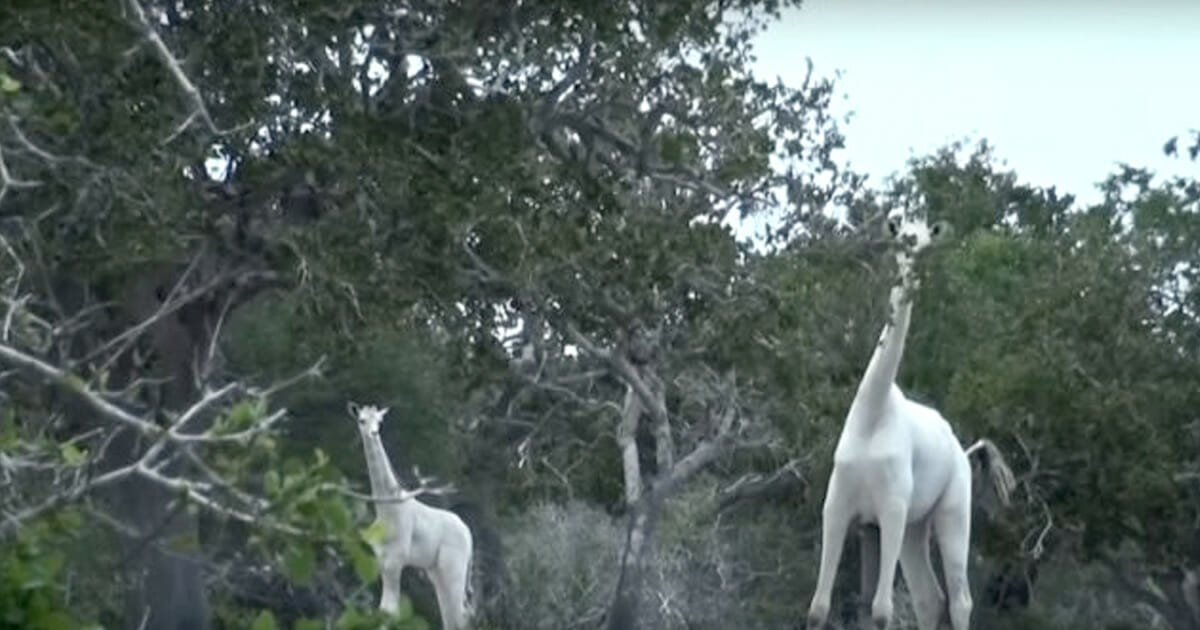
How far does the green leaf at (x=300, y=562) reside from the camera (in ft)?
24.2

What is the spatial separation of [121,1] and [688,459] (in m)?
12.8

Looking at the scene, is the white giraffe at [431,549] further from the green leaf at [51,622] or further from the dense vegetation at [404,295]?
the green leaf at [51,622]

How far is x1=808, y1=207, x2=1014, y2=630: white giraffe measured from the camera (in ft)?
62.0

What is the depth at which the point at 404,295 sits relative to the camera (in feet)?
52.9

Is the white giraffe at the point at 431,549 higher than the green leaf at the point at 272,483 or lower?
lower

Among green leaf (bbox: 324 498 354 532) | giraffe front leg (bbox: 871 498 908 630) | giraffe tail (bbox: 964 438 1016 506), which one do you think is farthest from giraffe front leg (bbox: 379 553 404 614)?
green leaf (bbox: 324 498 354 532)

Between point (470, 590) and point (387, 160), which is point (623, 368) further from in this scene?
point (470, 590)

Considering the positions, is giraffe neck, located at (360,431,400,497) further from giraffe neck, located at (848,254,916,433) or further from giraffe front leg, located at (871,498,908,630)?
giraffe front leg, located at (871,498,908,630)

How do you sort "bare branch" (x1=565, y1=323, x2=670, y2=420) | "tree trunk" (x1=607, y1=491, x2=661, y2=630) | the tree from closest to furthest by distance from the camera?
the tree
"bare branch" (x1=565, y1=323, x2=670, y2=420)
"tree trunk" (x1=607, y1=491, x2=661, y2=630)

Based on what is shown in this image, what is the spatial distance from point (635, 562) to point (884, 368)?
20.5 feet

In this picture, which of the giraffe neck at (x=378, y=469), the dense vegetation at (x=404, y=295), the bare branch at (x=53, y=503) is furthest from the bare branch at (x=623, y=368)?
the bare branch at (x=53, y=503)

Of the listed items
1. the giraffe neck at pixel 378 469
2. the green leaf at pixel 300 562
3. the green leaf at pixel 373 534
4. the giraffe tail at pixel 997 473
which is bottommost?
the green leaf at pixel 300 562

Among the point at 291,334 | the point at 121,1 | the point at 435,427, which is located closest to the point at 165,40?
the point at 121,1

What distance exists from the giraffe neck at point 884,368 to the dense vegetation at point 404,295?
239 mm
